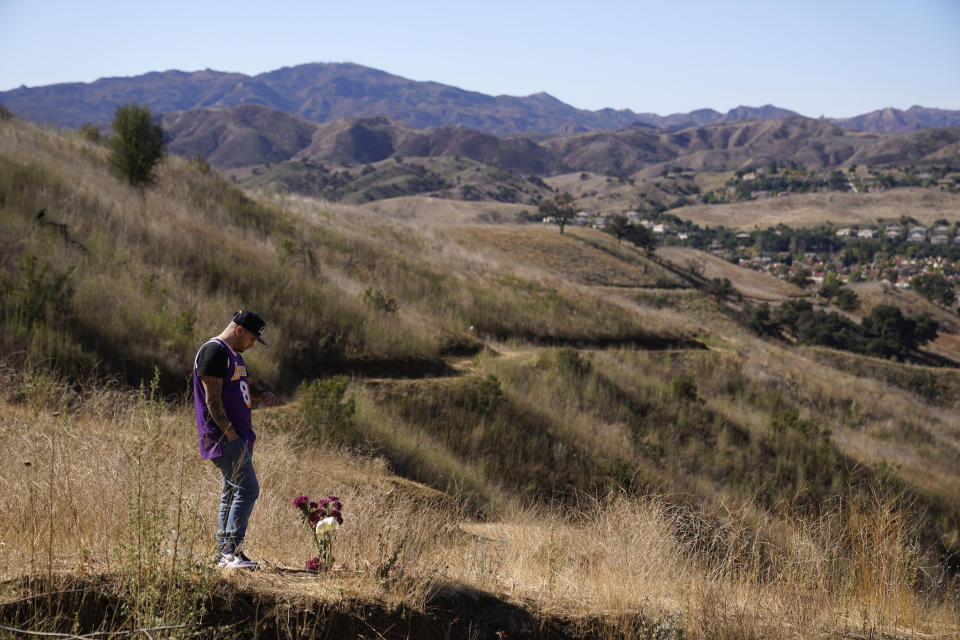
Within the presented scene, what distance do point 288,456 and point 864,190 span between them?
20747 cm

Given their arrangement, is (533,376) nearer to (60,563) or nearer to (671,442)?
(671,442)

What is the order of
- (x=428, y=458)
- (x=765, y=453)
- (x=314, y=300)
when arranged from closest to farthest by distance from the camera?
(x=428, y=458)
(x=314, y=300)
(x=765, y=453)

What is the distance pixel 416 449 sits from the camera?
910 centimetres

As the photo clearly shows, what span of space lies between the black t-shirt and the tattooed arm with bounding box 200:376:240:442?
0.03 m

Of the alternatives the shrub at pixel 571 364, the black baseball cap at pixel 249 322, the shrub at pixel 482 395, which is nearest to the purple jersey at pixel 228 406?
the black baseball cap at pixel 249 322

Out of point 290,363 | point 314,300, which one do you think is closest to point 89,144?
point 314,300

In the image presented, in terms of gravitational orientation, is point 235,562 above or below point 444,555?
above

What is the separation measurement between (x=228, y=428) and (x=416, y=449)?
524cm

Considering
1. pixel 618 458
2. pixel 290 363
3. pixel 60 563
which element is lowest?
pixel 618 458

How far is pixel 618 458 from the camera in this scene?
34.6 ft

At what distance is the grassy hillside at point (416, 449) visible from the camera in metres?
3.67

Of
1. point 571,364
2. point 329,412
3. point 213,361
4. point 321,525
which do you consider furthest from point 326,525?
point 571,364

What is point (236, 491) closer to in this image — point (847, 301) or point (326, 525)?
point (326, 525)

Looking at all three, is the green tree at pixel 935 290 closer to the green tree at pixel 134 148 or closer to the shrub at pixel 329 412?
the green tree at pixel 134 148
